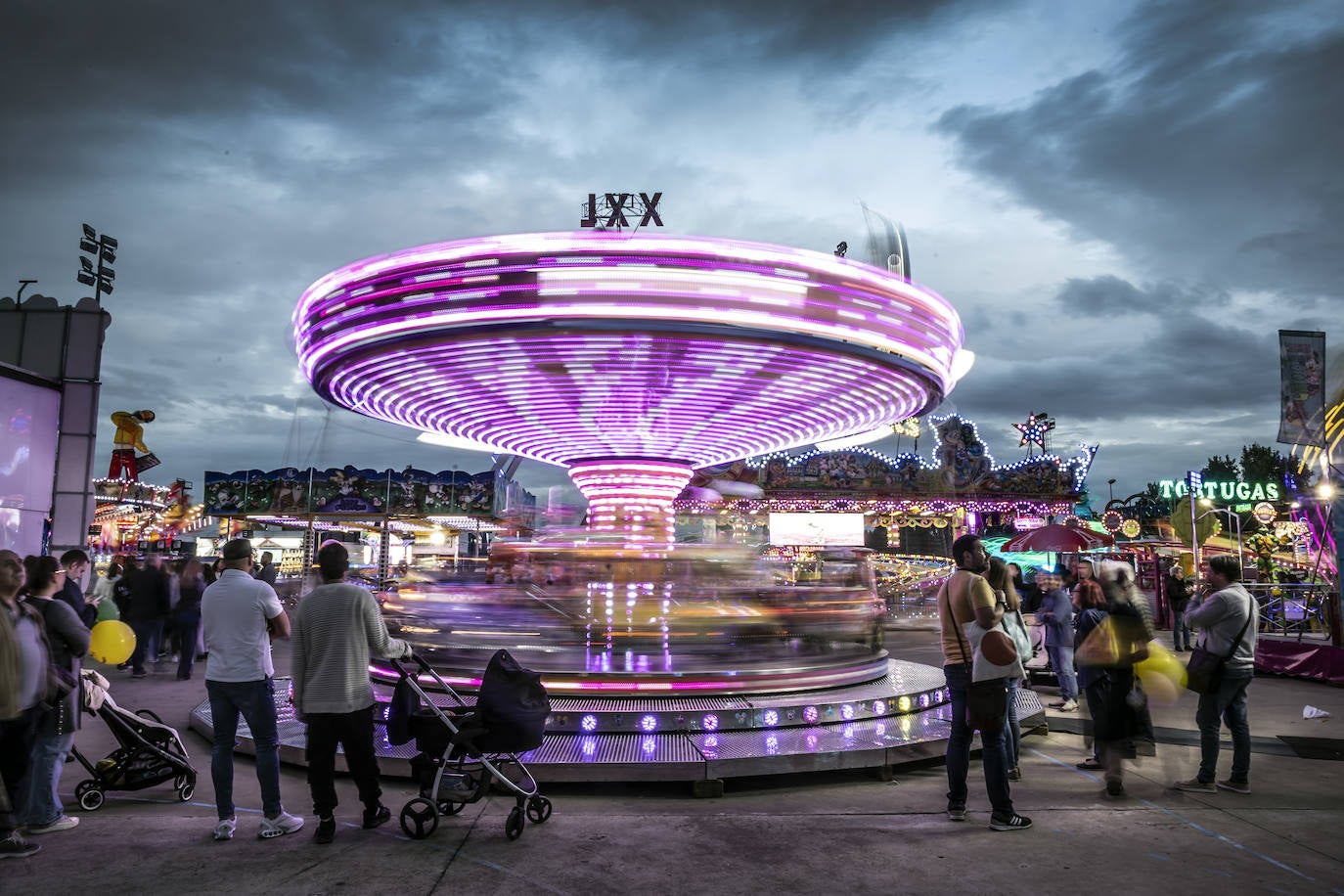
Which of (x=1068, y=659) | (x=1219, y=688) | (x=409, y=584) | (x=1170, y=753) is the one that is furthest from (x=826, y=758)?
(x=409, y=584)

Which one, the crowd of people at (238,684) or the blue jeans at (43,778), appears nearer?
the crowd of people at (238,684)

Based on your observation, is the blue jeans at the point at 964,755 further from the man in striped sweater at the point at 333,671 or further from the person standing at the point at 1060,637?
the person standing at the point at 1060,637

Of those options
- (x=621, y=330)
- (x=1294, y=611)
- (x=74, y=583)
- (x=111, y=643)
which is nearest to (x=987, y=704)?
(x=111, y=643)

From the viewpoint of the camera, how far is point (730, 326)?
10445 mm

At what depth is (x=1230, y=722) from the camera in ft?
20.0

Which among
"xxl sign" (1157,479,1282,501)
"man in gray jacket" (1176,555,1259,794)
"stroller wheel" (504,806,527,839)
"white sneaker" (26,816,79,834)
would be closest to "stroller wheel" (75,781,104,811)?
"white sneaker" (26,816,79,834)

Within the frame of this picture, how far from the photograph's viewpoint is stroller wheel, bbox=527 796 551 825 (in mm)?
5133

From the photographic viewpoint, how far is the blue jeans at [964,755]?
507 centimetres

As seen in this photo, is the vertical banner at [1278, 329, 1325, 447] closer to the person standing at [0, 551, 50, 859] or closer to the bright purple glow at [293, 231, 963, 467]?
the bright purple glow at [293, 231, 963, 467]

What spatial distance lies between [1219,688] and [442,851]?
525 cm

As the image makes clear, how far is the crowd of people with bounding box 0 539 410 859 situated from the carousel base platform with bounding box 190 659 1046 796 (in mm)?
1368

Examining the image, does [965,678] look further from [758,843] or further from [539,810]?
[539,810]

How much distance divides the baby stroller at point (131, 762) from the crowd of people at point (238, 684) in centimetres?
40

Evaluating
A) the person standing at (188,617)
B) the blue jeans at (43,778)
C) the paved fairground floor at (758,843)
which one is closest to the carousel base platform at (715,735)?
the paved fairground floor at (758,843)
